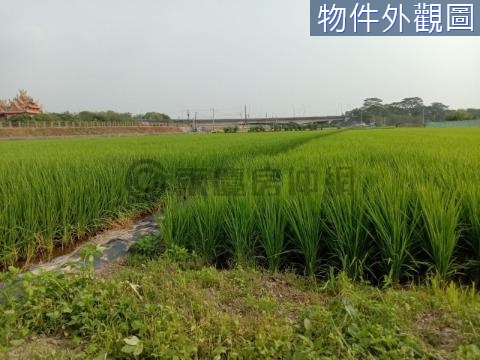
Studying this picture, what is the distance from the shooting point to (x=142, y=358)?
151 cm

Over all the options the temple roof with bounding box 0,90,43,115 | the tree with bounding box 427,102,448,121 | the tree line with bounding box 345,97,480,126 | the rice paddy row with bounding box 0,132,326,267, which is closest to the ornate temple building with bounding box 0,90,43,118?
the temple roof with bounding box 0,90,43,115

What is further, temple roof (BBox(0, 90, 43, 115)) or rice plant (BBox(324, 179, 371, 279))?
temple roof (BBox(0, 90, 43, 115))

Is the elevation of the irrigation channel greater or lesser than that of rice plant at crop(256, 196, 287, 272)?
lesser

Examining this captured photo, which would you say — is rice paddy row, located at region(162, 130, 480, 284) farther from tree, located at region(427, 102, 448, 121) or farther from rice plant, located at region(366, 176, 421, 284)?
tree, located at region(427, 102, 448, 121)

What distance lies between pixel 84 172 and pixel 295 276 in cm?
347

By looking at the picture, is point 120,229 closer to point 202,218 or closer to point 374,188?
point 202,218

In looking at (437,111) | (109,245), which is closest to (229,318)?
(109,245)

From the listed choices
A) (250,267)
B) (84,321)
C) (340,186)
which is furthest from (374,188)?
(84,321)

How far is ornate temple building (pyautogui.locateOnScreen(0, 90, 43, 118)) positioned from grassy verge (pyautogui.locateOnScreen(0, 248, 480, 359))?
5713 cm

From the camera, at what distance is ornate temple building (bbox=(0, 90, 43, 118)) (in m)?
48.8

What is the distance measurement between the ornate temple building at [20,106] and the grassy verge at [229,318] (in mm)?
57133

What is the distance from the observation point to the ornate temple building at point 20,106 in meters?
48.8

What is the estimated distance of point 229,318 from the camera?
1.70 meters

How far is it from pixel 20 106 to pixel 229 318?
63351 mm
